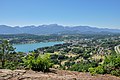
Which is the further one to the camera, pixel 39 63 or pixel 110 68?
pixel 110 68

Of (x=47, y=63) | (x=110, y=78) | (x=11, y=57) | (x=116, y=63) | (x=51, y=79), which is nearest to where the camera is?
(x=51, y=79)

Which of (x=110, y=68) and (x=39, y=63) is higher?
(x=39, y=63)

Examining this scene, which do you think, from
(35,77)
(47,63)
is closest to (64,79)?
(35,77)

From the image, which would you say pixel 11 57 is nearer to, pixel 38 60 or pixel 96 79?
pixel 38 60

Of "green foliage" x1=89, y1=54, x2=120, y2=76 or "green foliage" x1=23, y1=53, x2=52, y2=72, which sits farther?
"green foliage" x1=89, y1=54, x2=120, y2=76

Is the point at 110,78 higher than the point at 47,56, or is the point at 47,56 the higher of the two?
the point at 47,56

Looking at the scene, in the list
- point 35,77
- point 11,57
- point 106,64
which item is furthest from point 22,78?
point 11,57

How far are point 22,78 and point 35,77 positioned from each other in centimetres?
46

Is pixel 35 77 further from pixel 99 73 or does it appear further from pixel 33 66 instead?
pixel 99 73

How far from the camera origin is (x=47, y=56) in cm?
1031

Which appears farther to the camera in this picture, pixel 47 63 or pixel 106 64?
pixel 106 64

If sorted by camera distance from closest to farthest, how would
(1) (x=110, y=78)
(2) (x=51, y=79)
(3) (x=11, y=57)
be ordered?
(2) (x=51, y=79) → (1) (x=110, y=78) → (3) (x=11, y=57)

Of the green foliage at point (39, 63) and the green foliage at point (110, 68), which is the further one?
the green foliage at point (110, 68)

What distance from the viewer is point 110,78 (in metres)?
9.30
